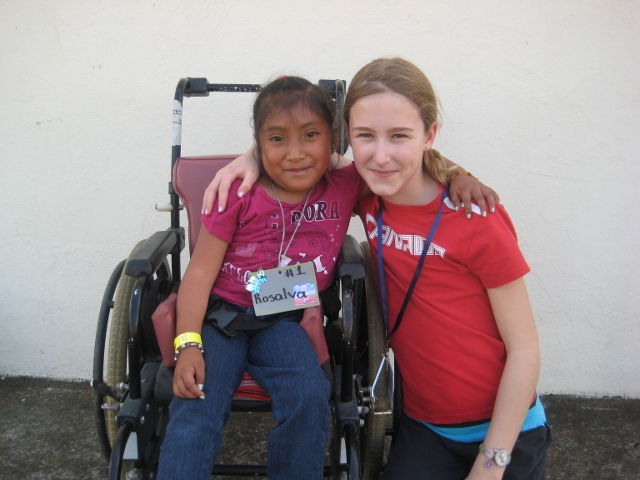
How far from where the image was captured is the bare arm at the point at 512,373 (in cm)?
165

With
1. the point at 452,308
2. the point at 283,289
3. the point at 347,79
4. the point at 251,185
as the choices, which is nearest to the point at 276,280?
the point at 283,289

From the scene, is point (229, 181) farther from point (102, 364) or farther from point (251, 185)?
point (102, 364)

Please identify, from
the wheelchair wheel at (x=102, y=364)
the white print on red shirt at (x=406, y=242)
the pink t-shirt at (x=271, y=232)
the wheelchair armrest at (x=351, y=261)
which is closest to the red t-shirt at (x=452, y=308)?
the white print on red shirt at (x=406, y=242)

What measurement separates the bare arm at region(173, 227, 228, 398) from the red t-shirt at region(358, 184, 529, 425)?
1.87 ft

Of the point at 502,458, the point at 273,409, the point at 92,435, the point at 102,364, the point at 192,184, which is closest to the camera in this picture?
the point at 502,458

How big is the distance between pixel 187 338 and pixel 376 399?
62 centimetres

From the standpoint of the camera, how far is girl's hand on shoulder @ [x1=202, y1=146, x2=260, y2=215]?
191 centimetres

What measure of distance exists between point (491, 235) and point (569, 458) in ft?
4.91

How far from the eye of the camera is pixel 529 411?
1.79 meters

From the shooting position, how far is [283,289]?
1881 mm

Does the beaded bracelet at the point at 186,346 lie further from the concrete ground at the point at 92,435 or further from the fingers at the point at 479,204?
the concrete ground at the point at 92,435

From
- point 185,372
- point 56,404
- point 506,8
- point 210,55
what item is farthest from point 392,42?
point 56,404

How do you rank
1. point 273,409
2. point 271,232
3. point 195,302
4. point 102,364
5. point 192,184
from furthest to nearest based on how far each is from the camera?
1. point 192,184
2. point 102,364
3. point 271,232
4. point 195,302
5. point 273,409

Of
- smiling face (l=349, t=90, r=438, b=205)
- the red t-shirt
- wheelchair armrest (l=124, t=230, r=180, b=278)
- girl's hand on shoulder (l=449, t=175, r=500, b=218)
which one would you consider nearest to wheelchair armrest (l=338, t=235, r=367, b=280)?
the red t-shirt
